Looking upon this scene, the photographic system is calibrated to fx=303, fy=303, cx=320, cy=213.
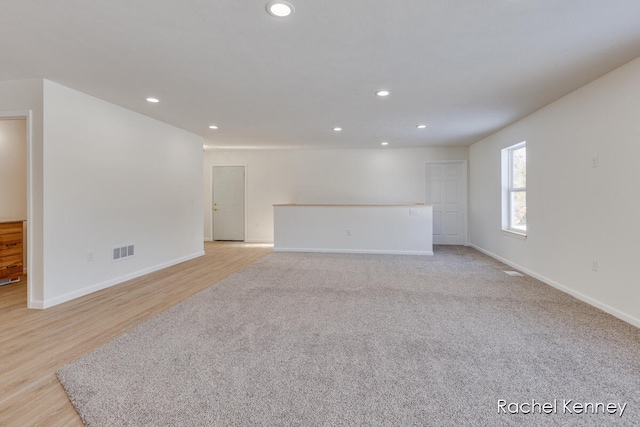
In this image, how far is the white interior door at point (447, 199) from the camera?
283 inches

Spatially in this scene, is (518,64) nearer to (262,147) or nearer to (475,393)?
(475,393)

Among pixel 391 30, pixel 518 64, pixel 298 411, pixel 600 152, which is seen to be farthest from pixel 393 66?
pixel 298 411

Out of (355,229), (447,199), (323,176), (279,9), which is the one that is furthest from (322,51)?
(447,199)

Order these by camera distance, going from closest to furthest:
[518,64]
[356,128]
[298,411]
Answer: [298,411]
[518,64]
[356,128]

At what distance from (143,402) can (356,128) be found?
4.71m

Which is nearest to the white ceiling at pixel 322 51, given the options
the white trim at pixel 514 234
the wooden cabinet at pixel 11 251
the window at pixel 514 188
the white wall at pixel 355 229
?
the window at pixel 514 188

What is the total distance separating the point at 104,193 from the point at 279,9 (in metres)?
3.27

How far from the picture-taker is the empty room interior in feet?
5.78

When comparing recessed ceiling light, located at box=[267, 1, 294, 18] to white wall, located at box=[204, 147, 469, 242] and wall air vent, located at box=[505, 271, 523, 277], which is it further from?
white wall, located at box=[204, 147, 469, 242]

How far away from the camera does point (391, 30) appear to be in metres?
2.18

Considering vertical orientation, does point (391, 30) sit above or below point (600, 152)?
above

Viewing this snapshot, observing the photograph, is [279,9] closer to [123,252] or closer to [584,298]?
[123,252]

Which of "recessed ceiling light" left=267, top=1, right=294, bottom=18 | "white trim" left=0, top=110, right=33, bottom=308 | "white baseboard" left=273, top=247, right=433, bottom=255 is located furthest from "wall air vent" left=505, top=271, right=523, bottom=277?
"white trim" left=0, top=110, right=33, bottom=308

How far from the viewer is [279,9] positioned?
1.93m
